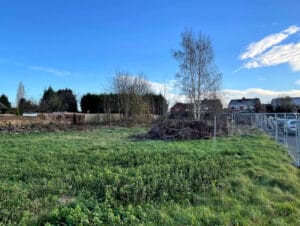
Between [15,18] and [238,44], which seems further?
[238,44]

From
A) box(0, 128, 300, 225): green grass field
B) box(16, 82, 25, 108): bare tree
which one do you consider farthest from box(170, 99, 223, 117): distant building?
box(16, 82, 25, 108): bare tree

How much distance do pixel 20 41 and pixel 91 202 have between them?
16.1 meters

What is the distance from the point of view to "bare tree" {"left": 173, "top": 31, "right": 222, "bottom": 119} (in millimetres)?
25281

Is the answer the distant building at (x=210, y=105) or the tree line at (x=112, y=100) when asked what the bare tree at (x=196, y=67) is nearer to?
the distant building at (x=210, y=105)

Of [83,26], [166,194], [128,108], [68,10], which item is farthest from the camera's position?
Answer: [128,108]

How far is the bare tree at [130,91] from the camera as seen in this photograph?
3002 centimetres

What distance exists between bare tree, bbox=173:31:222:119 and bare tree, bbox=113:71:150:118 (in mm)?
5797

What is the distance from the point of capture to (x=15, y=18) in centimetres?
1523

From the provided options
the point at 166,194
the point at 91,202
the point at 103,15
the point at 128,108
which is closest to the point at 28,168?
the point at 91,202

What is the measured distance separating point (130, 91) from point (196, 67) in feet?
25.9

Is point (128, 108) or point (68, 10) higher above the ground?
point (68, 10)

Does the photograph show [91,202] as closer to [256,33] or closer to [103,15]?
[103,15]

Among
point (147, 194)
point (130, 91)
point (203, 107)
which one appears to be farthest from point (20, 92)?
point (147, 194)

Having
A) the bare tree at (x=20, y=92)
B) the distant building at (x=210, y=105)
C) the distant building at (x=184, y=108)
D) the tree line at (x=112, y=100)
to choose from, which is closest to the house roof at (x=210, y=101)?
the distant building at (x=210, y=105)
